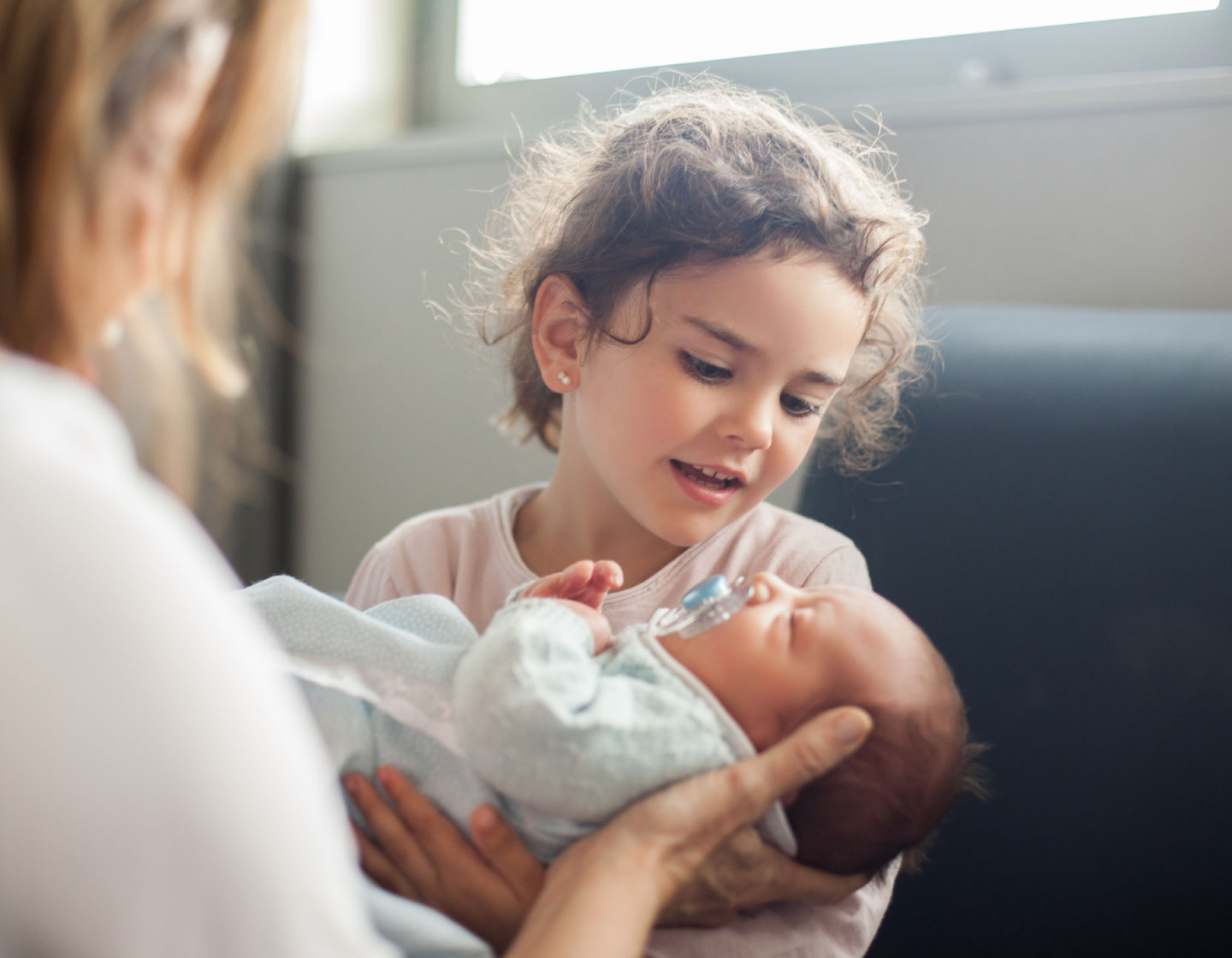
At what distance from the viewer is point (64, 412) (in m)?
0.47

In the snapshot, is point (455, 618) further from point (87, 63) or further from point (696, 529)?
point (87, 63)

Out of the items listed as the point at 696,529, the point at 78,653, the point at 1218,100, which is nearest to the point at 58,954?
the point at 78,653

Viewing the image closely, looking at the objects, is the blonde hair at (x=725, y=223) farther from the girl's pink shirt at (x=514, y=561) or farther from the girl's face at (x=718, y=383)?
the girl's pink shirt at (x=514, y=561)

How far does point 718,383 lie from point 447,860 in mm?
526

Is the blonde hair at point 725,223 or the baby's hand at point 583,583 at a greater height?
the blonde hair at point 725,223

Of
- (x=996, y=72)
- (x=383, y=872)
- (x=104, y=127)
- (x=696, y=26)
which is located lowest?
(x=383, y=872)

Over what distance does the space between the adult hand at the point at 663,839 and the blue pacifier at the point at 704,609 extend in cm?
15

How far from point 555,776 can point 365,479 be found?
1.47 m

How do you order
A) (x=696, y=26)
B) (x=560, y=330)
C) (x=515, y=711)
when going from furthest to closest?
1. (x=696, y=26)
2. (x=560, y=330)
3. (x=515, y=711)

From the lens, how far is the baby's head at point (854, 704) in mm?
879

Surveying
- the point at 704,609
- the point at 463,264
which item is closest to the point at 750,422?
the point at 704,609

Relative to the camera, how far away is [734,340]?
3.45ft

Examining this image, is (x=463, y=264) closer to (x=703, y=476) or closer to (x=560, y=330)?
(x=560, y=330)

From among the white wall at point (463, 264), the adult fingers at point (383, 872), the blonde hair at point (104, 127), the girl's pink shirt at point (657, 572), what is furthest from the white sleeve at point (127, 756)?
the white wall at point (463, 264)
